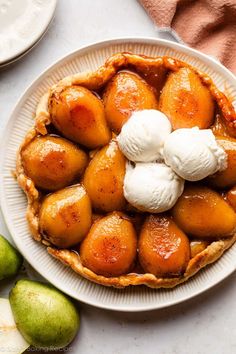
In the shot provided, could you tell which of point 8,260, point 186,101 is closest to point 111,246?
point 8,260

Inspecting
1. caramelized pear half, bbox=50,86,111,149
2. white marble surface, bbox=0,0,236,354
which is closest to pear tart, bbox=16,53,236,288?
caramelized pear half, bbox=50,86,111,149

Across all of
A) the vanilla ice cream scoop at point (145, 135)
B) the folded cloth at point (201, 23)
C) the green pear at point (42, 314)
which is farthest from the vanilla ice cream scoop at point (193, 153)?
the green pear at point (42, 314)

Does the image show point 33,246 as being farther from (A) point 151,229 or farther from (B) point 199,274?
(B) point 199,274

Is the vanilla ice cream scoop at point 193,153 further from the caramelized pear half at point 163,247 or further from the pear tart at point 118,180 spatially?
the caramelized pear half at point 163,247

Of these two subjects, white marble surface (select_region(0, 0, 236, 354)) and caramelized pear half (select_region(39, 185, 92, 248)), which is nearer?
caramelized pear half (select_region(39, 185, 92, 248))

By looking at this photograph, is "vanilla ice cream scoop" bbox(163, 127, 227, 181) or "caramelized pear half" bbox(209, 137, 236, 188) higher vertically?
"vanilla ice cream scoop" bbox(163, 127, 227, 181)

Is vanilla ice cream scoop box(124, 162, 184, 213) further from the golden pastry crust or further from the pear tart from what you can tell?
the golden pastry crust
